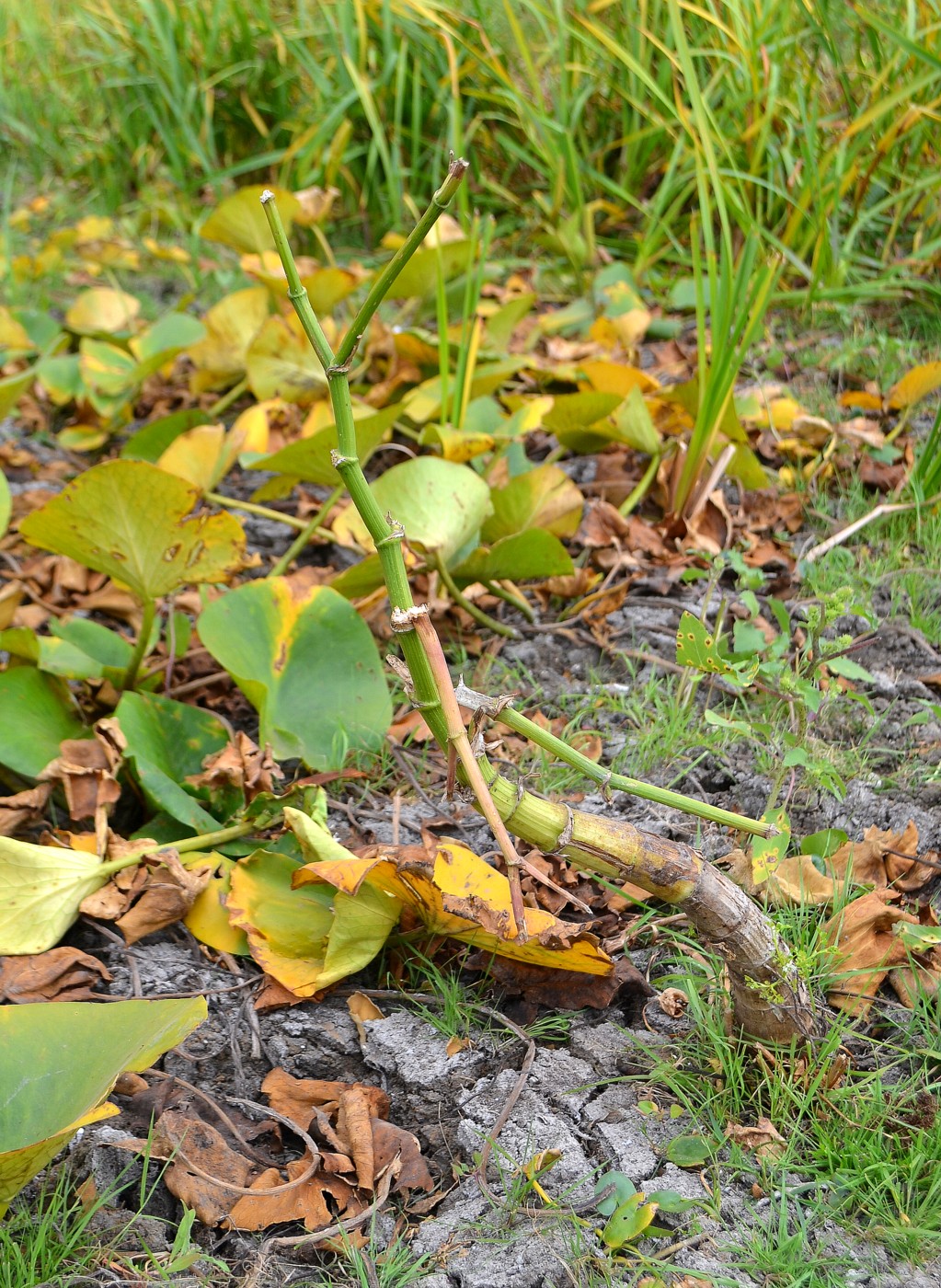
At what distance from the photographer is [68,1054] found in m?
0.78

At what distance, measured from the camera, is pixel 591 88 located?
2.56 meters

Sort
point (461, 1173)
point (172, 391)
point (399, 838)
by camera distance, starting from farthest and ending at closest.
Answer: point (172, 391)
point (399, 838)
point (461, 1173)

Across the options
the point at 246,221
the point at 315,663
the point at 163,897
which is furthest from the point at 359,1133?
the point at 246,221

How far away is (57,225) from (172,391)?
1133 mm

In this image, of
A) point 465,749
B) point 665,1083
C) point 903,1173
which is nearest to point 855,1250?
point 903,1173

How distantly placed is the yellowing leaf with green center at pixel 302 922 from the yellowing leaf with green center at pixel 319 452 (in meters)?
0.57

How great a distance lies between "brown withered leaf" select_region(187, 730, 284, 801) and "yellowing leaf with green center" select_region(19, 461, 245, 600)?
0.72ft

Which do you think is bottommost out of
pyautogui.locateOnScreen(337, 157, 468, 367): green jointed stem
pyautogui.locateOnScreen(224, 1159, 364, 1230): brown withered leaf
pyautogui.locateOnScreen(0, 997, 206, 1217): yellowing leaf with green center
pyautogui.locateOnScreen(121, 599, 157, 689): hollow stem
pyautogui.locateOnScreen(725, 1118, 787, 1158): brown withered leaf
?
pyautogui.locateOnScreen(224, 1159, 364, 1230): brown withered leaf

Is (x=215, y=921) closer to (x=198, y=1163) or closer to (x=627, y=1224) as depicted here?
(x=198, y=1163)

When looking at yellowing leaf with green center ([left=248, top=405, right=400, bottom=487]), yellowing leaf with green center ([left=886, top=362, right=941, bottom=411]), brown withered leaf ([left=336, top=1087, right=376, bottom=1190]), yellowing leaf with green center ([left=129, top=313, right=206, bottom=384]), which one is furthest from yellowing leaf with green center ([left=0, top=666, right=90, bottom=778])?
yellowing leaf with green center ([left=886, top=362, right=941, bottom=411])

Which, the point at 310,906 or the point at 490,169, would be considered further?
the point at 490,169

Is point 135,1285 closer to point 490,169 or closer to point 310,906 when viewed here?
point 310,906

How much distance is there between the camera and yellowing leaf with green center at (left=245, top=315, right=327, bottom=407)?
Answer: 1821 mm

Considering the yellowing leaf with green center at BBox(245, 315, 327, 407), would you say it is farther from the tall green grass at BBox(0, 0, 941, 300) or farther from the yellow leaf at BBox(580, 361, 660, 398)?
the tall green grass at BBox(0, 0, 941, 300)
